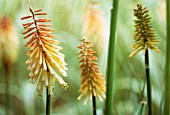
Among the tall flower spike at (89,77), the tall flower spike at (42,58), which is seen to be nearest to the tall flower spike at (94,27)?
the tall flower spike at (89,77)

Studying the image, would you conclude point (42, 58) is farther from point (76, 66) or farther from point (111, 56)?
point (76, 66)

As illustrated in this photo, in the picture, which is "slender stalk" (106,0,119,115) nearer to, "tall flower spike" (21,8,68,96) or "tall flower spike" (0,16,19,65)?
"tall flower spike" (21,8,68,96)

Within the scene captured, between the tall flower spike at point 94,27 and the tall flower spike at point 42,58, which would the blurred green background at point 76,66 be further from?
the tall flower spike at point 42,58

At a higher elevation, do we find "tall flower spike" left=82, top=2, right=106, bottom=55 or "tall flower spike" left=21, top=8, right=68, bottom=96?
"tall flower spike" left=82, top=2, right=106, bottom=55

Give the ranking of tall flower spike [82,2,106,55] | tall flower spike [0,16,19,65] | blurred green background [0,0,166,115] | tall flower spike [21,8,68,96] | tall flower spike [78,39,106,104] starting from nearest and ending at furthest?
tall flower spike [21,8,68,96] < tall flower spike [78,39,106,104] < tall flower spike [82,2,106,55] < tall flower spike [0,16,19,65] < blurred green background [0,0,166,115]

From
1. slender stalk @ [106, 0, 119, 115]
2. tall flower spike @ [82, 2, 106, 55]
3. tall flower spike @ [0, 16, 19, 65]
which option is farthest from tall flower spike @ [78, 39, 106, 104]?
tall flower spike @ [0, 16, 19, 65]

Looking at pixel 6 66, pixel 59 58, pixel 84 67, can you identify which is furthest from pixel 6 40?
pixel 59 58

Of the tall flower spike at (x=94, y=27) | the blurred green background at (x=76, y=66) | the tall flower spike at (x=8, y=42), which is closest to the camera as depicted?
the tall flower spike at (x=94, y=27)

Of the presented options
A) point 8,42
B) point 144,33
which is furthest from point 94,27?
point 144,33

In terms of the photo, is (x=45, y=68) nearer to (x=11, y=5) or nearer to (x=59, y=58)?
(x=59, y=58)
